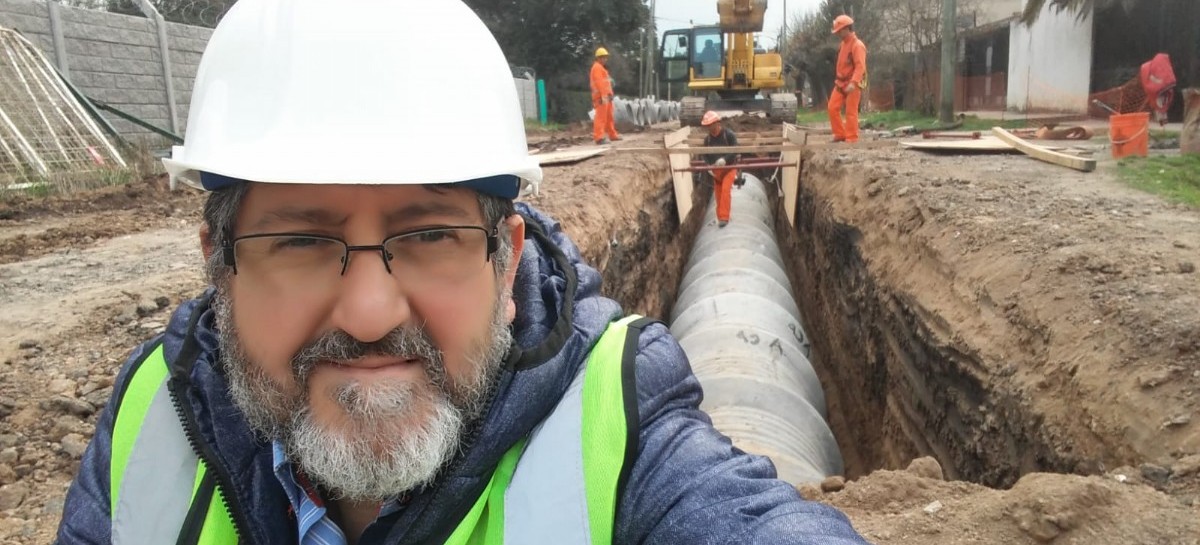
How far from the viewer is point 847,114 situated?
32.8ft

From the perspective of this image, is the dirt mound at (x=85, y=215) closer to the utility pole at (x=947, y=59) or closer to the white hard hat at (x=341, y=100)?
the white hard hat at (x=341, y=100)

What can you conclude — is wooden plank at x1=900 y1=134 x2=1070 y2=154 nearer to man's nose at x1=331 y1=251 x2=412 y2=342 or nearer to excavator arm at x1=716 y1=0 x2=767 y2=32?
excavator arm at x1=716 y1=0 x2=767 y2=32

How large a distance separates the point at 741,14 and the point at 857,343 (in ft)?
37.6

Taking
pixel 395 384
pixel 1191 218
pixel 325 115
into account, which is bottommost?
pixel 1191 218

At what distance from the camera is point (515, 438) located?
1312 mm

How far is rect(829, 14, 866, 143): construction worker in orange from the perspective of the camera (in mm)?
10078

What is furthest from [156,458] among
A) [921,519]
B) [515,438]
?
[921,519]

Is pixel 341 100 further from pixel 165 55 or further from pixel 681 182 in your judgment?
pixel 165 55

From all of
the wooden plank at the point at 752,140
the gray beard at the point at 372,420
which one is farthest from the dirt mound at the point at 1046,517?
the wooden plank at the point at 752,140

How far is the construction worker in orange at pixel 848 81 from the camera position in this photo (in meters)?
10.1

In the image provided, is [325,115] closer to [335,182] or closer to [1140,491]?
[335,182]

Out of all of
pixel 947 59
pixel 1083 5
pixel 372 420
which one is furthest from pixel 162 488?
pixel 1083 5

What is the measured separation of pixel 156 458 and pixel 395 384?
1.48ft

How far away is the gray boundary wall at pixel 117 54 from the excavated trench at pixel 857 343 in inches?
219
